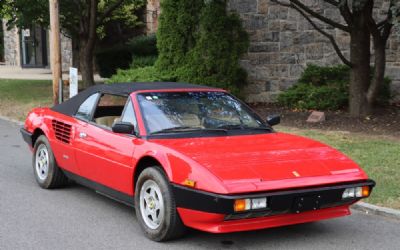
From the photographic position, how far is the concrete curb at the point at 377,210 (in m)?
5.89

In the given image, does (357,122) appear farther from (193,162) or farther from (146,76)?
(193,162)

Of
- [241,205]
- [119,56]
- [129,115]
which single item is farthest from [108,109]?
[119,56]

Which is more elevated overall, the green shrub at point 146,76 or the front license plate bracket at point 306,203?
the green shrub at point 146,76

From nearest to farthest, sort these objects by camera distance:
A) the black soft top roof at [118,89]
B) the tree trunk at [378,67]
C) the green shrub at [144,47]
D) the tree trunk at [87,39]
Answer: the black soft top roof at [118,89] → the tree trunk at [378,67] → the tree trunk at [87,39] → the green shrub at [144,47]

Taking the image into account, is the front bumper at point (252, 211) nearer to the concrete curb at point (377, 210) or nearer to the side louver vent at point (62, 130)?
the concrete curb at point (377, 210)

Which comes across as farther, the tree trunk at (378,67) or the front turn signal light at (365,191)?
the tree trunk at (378,67)

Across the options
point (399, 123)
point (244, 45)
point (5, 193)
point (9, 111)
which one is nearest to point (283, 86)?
point (244, 45)

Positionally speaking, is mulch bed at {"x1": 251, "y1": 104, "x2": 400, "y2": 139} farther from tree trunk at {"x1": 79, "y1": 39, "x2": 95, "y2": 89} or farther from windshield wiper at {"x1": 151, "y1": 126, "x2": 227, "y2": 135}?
tree trunk at {"x1": 79, "y1": 39, "x2": 95, "y2": 89}

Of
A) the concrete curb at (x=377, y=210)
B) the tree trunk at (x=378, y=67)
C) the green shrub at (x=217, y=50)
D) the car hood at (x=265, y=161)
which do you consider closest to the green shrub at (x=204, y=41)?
the green shrub at (x=217, y=50)

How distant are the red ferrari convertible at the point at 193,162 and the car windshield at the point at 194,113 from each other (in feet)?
0.03

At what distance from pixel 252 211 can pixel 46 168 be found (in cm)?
344

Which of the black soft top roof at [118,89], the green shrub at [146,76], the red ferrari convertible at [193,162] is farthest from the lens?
the green shrub at [146,76]

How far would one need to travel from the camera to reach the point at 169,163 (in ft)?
15.9

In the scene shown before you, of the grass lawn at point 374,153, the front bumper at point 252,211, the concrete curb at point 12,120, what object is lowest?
the concrete curb at point 12,120
